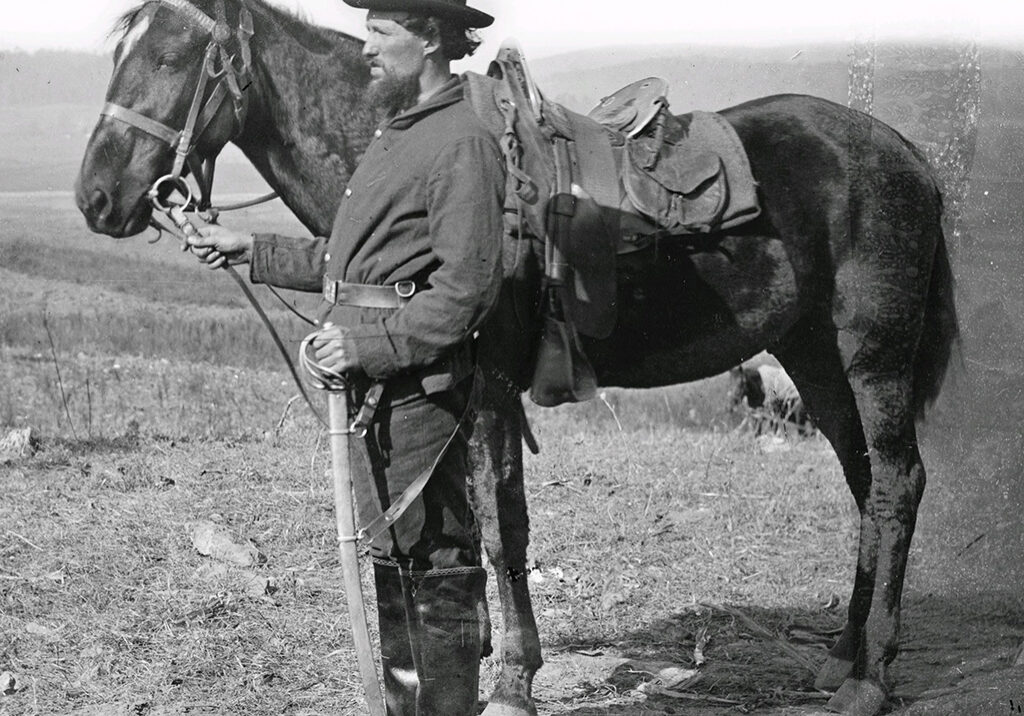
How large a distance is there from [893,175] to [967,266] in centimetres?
71

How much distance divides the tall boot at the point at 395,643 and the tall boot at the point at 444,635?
43 millimetres

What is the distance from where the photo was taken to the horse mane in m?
4.15

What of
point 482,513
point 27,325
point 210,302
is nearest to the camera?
point 482,513

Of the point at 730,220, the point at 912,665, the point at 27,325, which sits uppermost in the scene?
the point at 730,220

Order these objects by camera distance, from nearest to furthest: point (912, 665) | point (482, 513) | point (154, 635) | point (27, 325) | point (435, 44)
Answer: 1. point (435, 44)
2. point (482, 513)
3. point (154, 635)
4. point (912, 665)
5. point (27, 325)

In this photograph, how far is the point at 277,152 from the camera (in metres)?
4.23

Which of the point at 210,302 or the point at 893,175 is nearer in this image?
the point at 893,175

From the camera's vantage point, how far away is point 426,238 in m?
2.93

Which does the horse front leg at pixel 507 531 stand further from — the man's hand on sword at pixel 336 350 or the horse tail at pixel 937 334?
the horse tail at pixel 937 334

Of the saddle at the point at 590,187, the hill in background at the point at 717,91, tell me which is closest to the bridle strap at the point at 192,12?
the saddle at the point at 590,187

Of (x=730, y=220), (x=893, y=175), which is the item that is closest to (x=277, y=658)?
(x=730, y=220)

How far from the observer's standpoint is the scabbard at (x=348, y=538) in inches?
114

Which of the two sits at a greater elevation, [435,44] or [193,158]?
[435,44]

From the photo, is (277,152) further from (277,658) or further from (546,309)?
(277,658)
